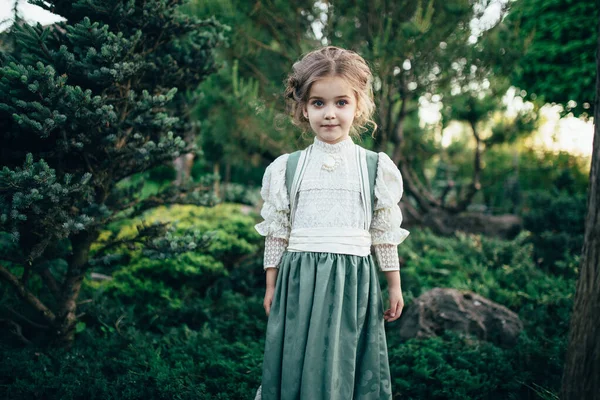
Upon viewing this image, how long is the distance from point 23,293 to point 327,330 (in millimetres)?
1912

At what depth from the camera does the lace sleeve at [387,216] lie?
1.92 m

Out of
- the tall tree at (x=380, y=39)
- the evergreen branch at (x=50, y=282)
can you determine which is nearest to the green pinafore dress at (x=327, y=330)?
the evergreen branch at (x=50, y=282)

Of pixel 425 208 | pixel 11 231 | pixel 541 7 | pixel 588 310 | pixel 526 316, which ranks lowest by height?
pixel 526 316

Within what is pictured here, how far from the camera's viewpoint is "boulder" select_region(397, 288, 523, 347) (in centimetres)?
293

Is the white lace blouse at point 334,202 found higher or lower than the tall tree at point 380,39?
lower

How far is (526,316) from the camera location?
130 inches

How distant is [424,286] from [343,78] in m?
2.48

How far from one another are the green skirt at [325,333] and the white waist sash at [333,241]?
1.0 inches

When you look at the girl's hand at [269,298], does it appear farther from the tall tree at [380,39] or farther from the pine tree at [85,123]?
the tall tree at [380,39]

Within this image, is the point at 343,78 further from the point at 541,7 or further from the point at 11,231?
the point at 541,7

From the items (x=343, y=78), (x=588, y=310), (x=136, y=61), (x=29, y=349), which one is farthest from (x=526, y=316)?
(x=29, y=349)

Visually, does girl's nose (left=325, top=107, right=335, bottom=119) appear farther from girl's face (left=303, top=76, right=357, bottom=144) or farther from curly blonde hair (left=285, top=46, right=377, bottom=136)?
curly blonde hair (left=285, top=46, right=377, bottom=136)

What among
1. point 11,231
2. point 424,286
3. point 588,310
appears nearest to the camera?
point 588,310

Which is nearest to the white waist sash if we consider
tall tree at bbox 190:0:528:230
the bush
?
the bush
